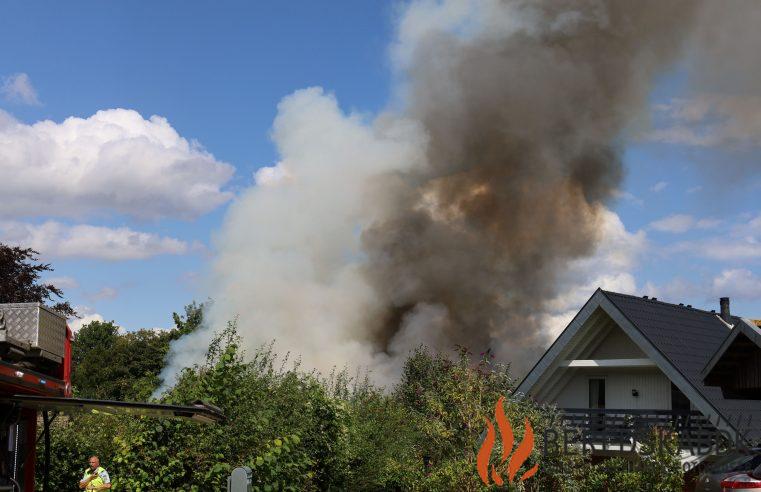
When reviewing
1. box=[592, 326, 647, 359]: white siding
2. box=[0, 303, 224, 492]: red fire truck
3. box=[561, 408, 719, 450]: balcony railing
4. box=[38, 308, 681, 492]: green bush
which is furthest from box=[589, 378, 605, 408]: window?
box=[0, 303, 224, 492]: red fire truck

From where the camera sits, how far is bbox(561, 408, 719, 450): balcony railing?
910 inches

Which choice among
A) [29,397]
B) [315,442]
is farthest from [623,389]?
[29,397]

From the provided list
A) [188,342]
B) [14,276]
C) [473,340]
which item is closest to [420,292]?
[473,340]

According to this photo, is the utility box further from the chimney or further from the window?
the chimney

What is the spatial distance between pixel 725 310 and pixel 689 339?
6.39 m

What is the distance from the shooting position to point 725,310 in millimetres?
32875

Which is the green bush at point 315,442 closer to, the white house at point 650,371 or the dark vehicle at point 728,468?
the white house at point 650,371

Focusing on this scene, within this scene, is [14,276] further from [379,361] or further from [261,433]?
[261,433]

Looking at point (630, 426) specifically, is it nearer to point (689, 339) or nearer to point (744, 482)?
point (689, 339)

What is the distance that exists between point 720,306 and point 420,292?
25.3m

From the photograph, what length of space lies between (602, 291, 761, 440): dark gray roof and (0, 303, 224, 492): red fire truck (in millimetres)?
16888

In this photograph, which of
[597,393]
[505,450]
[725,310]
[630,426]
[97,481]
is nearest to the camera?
[97,481]

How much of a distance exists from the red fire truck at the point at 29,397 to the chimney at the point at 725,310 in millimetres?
27328

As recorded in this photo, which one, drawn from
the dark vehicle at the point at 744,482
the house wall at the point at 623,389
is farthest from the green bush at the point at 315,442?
the dark vehicle at the point at 744,482
